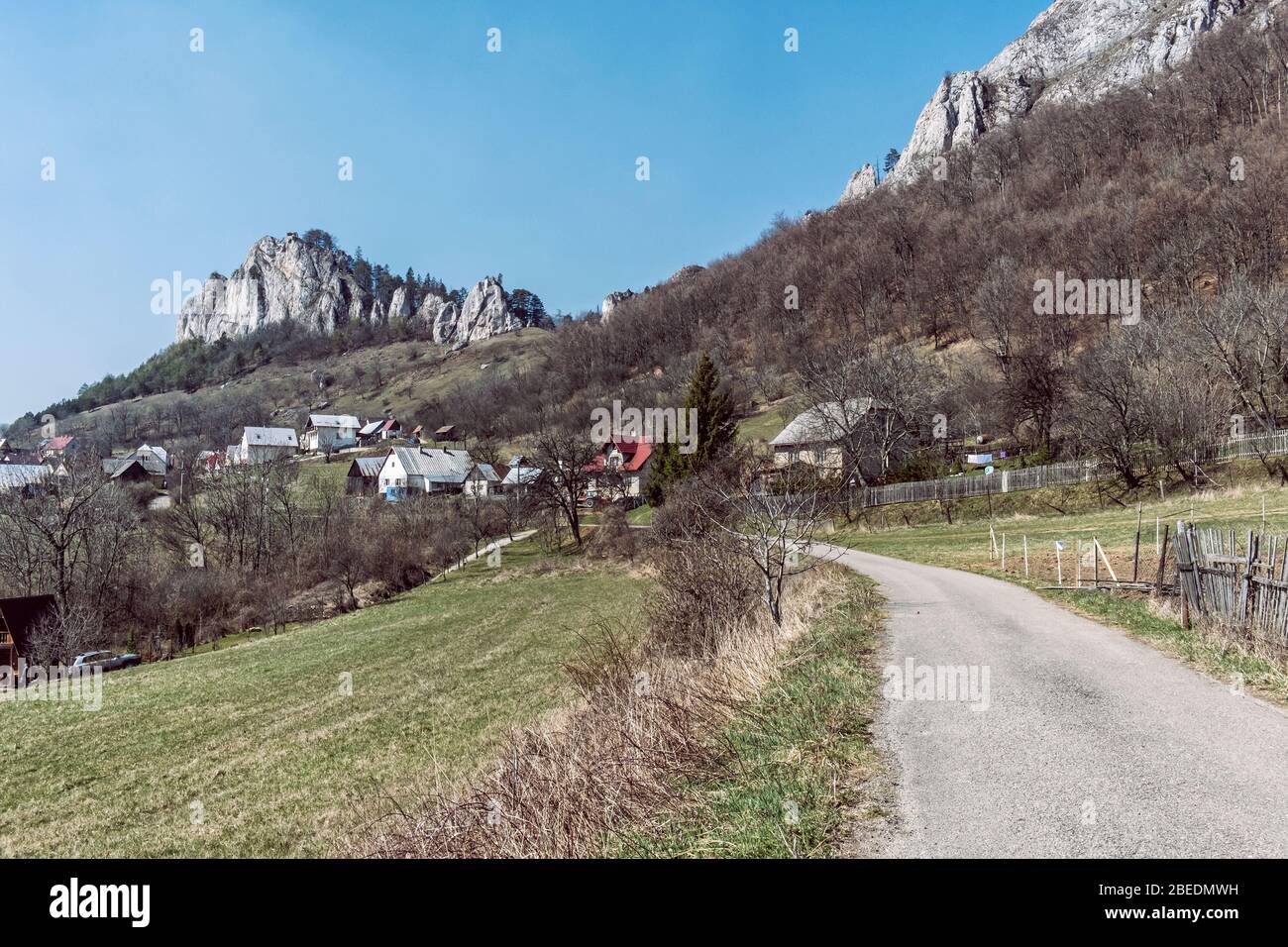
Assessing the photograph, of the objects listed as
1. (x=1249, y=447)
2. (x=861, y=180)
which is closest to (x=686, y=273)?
(x=861, y=180)

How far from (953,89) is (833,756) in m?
194

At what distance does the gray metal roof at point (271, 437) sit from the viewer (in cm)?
12362

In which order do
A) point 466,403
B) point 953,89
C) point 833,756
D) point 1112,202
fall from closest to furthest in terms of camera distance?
1. point 833,756
2. point 1112,202
3. point 466,403
4. point 953,89

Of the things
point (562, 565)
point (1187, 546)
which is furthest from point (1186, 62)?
point (1187, 546)

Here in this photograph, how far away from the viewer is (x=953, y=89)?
16250 cm

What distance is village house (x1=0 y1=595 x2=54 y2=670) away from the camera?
3381cm

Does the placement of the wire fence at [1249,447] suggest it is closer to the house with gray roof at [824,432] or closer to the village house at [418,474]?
the house with gray roof at [824,432]

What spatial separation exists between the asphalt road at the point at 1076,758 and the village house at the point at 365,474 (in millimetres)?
95184

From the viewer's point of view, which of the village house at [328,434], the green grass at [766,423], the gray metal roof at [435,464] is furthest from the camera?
the village house at [328,434]

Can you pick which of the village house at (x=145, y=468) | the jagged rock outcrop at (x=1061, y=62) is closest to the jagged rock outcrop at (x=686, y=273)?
the jagged rock outcrop at (x=1061, y=62)

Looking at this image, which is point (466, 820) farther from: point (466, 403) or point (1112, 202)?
point (466, 403)

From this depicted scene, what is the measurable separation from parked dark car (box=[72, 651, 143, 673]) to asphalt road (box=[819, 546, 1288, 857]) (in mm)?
36379

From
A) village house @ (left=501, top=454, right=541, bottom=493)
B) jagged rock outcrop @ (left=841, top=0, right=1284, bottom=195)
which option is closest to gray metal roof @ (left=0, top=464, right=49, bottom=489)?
village house @ (left=501, top=454, right=541, bottom=493)

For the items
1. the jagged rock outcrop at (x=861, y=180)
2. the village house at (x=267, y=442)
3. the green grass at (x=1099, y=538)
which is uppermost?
the jagged rock outcrop at (x=861, y=180)
